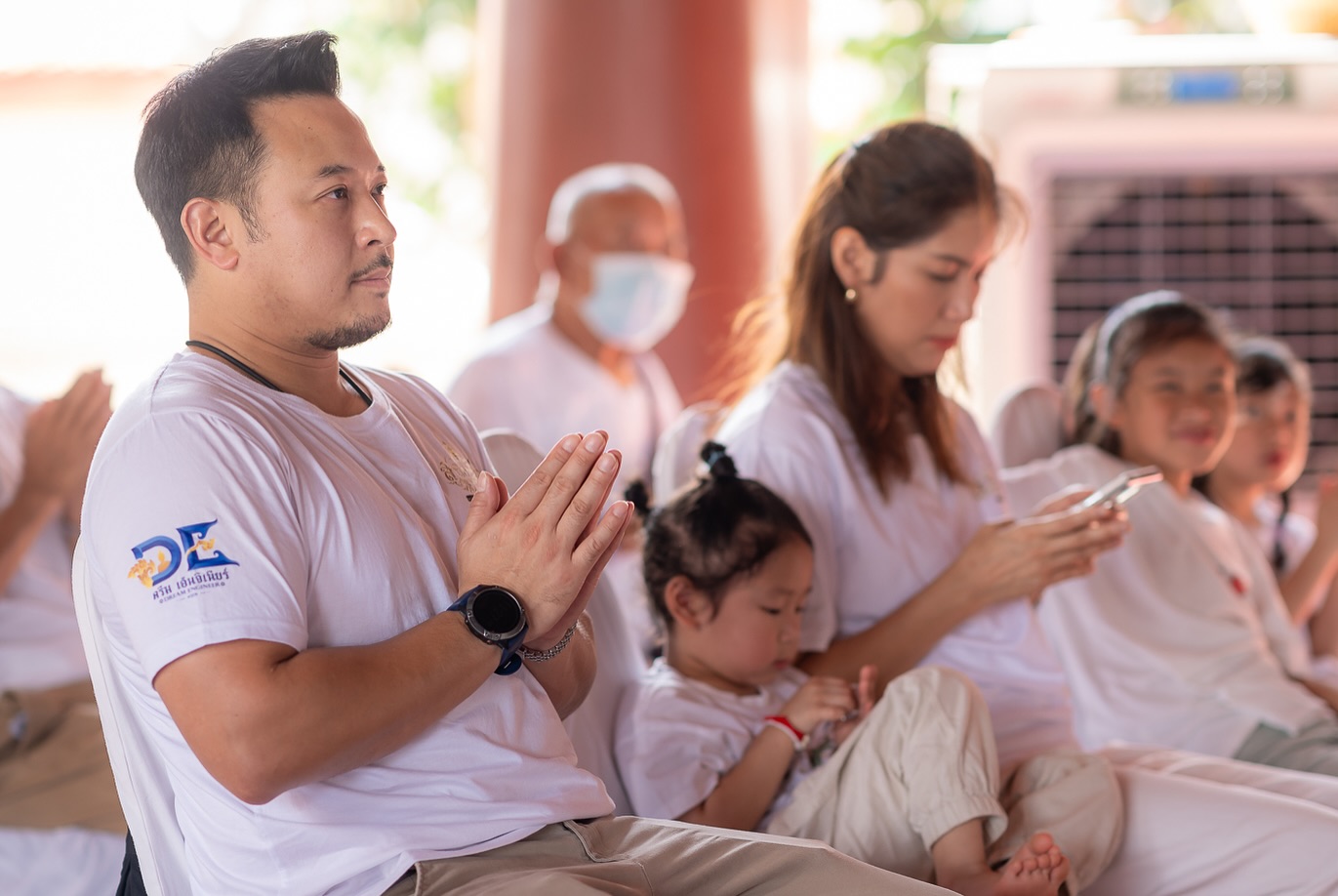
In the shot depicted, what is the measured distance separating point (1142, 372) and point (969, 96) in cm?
198

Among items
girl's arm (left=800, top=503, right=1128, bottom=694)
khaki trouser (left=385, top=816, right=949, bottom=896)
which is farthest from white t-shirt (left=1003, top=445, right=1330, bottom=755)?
khaki trouser (left=385, top=816, right=949, bottom=896)

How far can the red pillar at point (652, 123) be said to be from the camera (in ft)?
15.1

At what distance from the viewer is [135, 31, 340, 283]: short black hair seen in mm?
1255

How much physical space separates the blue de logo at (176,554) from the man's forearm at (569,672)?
37 centimetres

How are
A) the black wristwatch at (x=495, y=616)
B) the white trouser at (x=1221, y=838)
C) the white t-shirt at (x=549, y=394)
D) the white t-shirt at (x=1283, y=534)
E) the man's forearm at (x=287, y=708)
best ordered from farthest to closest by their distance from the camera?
the white t-shirt at (x=549, y=394) → the white t-shirt at (x=1283, y=534) → the white trouser at (x=1221, y=838) → the black wristwatch at (x=495, y=616) → the man's forearm at (x=287, y=708)

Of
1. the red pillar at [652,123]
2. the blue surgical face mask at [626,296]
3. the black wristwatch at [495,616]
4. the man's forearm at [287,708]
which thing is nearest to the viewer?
the man's forearm at [287,708]

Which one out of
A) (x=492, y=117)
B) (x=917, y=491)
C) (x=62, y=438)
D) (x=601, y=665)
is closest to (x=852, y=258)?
(x=917, y=491)

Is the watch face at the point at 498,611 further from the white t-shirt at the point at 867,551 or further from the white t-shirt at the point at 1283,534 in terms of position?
the white t-shirt at the point at 1283,534

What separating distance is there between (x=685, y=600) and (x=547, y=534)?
2.20 feet

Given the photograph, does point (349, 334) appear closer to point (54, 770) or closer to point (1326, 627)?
point (54, 770)

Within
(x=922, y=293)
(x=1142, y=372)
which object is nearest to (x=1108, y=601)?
(x=1142, y=372)

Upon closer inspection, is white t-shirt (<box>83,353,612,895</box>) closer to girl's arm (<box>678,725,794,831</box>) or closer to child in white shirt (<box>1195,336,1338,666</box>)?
girl's arm (<box>678,725,794,831</box>)

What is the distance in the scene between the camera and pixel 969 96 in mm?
4355

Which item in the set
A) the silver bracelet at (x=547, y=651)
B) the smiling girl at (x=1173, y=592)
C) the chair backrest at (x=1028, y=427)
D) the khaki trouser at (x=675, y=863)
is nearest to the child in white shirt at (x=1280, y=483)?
the smiling girl at (x=1173, y=592)
